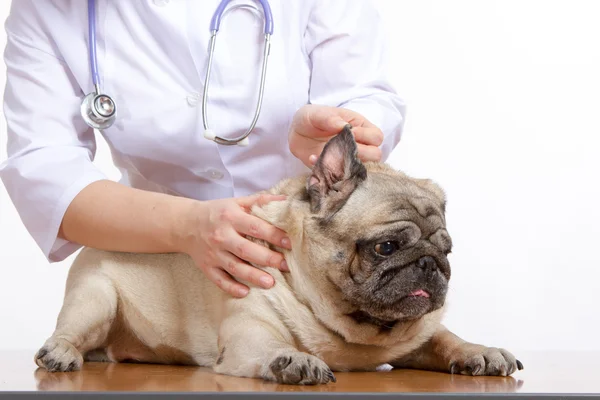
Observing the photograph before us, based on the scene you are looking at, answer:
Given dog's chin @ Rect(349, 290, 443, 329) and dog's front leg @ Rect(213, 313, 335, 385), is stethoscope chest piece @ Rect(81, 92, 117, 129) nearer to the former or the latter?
dog's front leg @ Rect(213, 313, 335, 385)

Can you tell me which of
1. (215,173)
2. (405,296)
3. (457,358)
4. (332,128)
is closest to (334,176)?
(332,128)

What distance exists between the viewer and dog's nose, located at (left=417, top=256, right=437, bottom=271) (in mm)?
1613

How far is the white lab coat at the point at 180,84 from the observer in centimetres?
209

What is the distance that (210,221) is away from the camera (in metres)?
1.81

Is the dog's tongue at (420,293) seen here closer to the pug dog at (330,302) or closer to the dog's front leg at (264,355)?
the pug dog at (330,302)

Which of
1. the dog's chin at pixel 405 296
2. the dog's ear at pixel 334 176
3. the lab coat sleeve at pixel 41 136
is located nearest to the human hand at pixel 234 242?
the dog's ear at pixel 334 176

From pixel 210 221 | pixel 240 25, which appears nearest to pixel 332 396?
pixel 210 221

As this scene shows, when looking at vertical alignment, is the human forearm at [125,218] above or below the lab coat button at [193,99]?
below

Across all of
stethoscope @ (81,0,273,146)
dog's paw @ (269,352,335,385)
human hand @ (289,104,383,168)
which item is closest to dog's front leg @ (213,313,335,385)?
dog's paw @ (269,352,335,385)

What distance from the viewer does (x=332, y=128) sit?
185 centimetres

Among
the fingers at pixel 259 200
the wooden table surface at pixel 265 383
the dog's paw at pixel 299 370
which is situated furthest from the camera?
the fingers at pixel 259 200

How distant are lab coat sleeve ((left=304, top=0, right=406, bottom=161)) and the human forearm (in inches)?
19.5

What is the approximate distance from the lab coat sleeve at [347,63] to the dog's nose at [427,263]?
1.87ft

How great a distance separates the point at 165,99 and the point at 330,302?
2.26 feet
